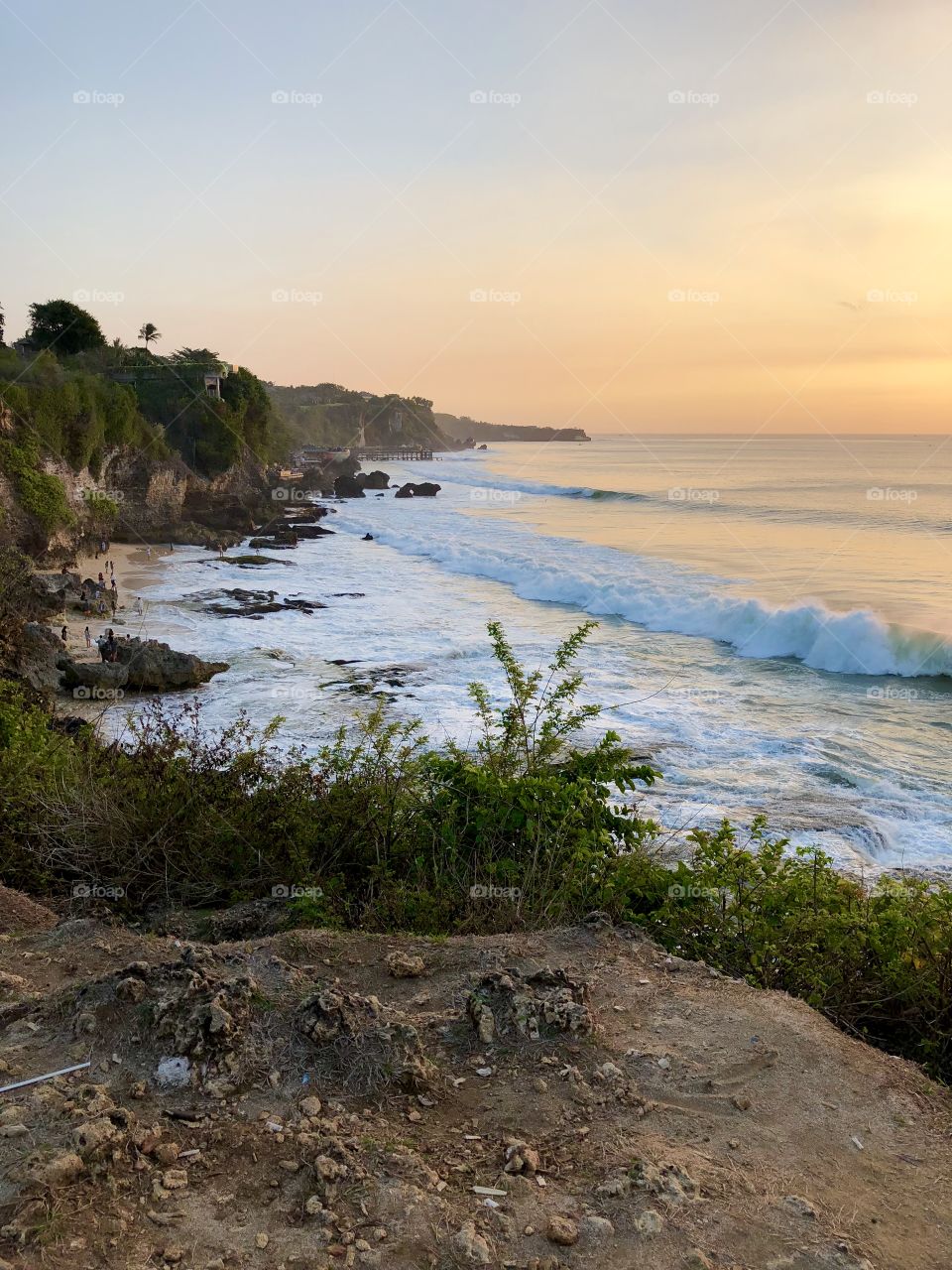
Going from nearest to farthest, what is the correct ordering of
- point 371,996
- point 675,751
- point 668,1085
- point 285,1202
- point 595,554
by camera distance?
1. point 285,1202
2. point 668,1085
3. point 371,996
4. point 675,751
5. point 595,554

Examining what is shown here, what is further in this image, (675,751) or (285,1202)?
(675,751)

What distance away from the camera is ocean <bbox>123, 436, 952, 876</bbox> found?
41.3 feet

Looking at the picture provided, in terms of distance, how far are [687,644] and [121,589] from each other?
18647 millimetres

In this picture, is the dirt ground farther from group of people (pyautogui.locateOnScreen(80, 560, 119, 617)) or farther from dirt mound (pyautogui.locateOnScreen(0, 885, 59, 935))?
group of people (pyautogui.locateOnScreen(80, 560, 119, 617))

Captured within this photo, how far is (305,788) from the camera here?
7426 millimetres

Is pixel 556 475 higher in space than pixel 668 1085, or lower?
higher

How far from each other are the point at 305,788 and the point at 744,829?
5.74 metres

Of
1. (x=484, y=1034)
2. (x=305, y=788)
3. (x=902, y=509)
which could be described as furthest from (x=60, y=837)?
(x=902, y=509)

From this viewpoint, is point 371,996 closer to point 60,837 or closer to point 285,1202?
point 285,1202

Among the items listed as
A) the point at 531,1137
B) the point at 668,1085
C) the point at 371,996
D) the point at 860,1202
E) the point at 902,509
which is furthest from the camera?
the point at 902,509

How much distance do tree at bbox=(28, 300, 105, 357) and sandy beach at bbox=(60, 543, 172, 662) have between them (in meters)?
22.4

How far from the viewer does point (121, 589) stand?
97.8 ft

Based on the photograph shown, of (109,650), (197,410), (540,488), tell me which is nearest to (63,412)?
(197,410)

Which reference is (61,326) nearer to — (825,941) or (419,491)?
(419,491)
